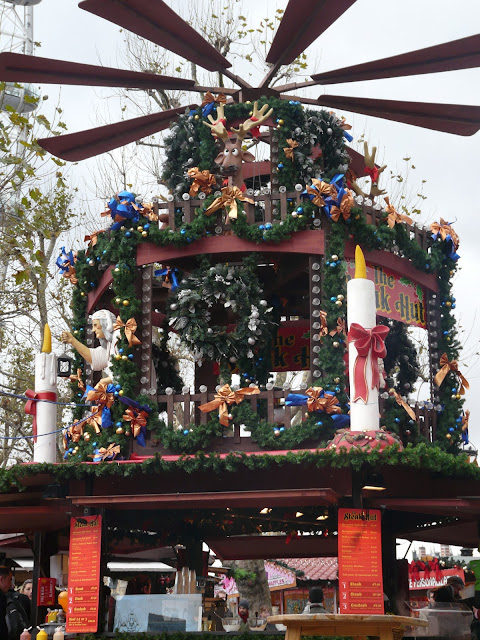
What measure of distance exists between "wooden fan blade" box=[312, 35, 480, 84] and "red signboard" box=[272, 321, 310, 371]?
5331mm

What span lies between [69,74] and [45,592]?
9.52 metres

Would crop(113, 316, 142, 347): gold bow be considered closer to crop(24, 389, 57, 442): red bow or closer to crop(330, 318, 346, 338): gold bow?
crop(24, 389, 57, 442): red bow

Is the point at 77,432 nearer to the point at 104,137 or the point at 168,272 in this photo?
the point at 168,272

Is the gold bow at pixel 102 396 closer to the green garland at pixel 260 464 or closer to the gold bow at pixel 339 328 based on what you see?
the green garland at pixel 260 464

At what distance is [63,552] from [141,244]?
283 inches

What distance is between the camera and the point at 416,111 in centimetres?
2072

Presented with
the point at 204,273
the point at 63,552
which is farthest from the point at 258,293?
the point at 63,552

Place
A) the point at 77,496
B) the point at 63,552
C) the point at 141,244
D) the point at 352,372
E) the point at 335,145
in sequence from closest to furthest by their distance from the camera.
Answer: the point at 352,372 < the point at 77,496 < the point at 141,244 < the point at 335,145 < the point at 63,552

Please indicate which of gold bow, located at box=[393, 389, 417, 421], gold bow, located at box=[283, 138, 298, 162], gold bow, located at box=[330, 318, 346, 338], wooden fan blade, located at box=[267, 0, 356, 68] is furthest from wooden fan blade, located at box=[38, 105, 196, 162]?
gold bow, located at box=[393, 389, 417, 421]

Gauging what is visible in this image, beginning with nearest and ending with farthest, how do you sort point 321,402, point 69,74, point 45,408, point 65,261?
point 321,402
point 69,74
point 45,408
point 65,261

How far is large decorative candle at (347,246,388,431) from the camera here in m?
17.3

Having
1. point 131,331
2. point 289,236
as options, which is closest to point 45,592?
point 131,331

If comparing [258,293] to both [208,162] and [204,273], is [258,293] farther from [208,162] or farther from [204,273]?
[208,162]

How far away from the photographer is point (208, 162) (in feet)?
67.4
